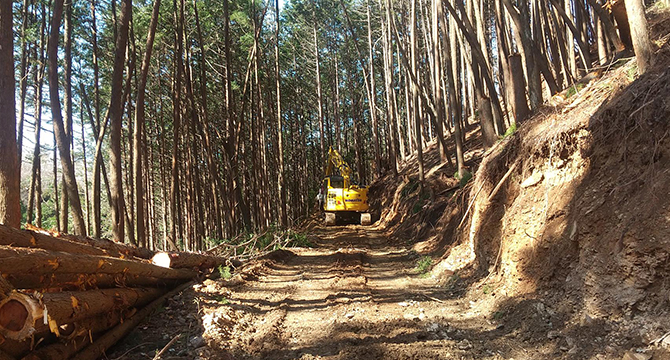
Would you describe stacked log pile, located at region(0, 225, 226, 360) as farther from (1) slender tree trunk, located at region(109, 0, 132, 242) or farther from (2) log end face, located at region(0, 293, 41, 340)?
(1) slender tree trunk, located at region(109, 0, 132, 242)

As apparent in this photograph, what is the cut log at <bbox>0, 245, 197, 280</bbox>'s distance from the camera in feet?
11.1

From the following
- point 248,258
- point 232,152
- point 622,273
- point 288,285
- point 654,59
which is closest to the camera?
point 622,273

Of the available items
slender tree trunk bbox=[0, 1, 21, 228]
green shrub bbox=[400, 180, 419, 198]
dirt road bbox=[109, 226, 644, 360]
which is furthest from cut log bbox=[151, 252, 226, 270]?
green shrub bbox=[400, 180, 419, 198]

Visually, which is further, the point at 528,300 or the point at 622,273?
the point at 528,300

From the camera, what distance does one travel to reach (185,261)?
7230mm

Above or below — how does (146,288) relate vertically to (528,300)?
above

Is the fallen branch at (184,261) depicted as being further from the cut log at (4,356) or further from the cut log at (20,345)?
the cut log at (4,356)

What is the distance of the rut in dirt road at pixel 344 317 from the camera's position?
4.68m

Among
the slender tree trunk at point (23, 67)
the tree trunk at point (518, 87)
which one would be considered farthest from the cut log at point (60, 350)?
the slender tree trunk at point (23, 67)

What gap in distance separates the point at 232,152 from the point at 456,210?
27.9 feet

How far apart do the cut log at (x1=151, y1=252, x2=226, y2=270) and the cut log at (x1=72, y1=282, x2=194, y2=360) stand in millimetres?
770

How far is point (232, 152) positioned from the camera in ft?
51.7

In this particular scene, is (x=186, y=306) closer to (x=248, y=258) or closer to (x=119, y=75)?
(x=248, y=258)

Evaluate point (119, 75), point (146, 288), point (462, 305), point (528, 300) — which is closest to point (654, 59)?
point (528, 300)
